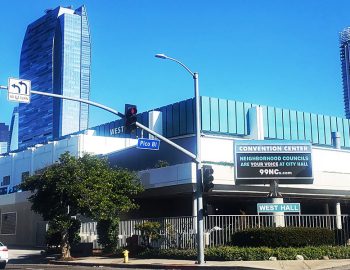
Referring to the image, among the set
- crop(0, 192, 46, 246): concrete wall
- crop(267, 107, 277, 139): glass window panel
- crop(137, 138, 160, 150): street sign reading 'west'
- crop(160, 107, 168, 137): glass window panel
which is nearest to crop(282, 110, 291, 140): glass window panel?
crop(267, 107, 277, 139): glass window panel

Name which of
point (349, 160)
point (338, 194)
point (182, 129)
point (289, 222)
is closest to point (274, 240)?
point (289, 222)

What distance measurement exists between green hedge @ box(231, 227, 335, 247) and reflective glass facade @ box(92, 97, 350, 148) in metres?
24.6

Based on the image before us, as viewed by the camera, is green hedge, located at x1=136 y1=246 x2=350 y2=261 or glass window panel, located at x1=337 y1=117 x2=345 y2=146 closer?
green hedge, located at x1=136 y1=246 x2=350 y2=261

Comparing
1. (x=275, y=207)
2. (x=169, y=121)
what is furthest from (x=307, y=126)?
(x=275, y=207)

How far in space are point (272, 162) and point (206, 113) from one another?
20490mm

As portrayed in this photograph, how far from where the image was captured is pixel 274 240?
2584cm

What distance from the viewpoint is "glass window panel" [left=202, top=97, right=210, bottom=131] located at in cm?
5094

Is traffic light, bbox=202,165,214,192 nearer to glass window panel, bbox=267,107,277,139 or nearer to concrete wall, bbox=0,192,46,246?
concrete wall, bbox=0,192,46,246

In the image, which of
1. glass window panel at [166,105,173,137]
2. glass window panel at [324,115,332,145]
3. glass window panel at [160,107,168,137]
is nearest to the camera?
glass window panel at [166,105,173,137]

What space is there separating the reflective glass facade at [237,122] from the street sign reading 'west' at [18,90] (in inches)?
1313

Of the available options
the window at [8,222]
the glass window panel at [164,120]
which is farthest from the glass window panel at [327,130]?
the window at [8,222]

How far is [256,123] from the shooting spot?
54.2 m

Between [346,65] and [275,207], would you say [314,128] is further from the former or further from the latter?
[346,65]

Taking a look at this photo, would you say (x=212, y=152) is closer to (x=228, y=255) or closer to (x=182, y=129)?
(x=182, y=129)
